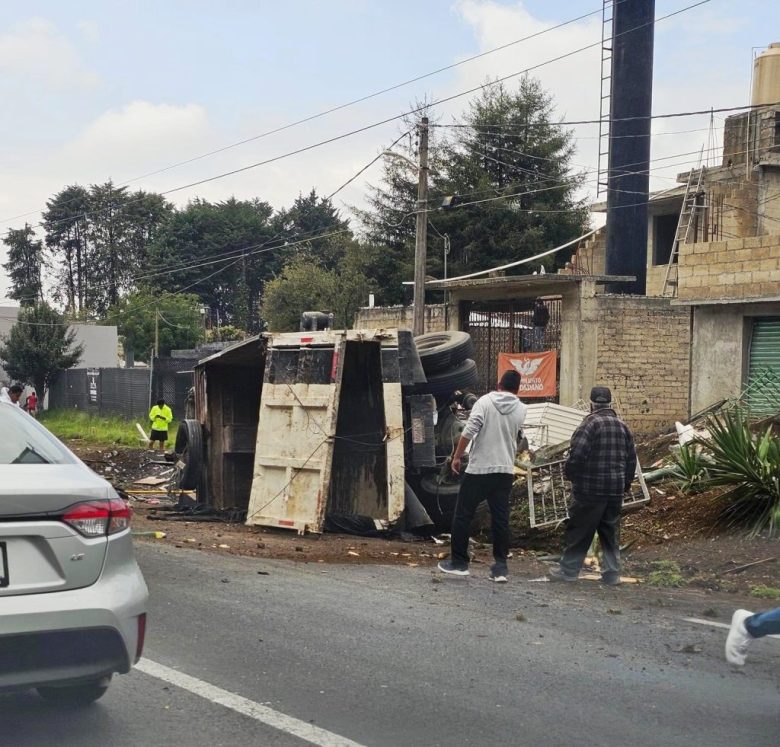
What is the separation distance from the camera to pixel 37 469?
4426 mm

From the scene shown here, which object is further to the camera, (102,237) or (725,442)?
(102,237)

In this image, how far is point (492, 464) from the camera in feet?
28.3

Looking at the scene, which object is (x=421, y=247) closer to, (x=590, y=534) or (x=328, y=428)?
(x=328, y=428)

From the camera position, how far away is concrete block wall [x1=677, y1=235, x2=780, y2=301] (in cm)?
1673

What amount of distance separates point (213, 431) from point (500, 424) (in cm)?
589

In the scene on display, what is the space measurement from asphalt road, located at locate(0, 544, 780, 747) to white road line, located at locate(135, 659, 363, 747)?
0.04ft

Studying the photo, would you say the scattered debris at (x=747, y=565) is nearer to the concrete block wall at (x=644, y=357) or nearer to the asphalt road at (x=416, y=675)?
the asphalt road at (x=416, y=675)

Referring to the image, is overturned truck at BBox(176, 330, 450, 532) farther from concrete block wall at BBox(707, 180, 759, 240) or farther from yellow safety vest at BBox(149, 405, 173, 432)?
concrete block wall at BBox(707, 180, 759, 240)

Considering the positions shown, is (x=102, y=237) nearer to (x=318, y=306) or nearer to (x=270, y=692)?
(x=318, y=306)

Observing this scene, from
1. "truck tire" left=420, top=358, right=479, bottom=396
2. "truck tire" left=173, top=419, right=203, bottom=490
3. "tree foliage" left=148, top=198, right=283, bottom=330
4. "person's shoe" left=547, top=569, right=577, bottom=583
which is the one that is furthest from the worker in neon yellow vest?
"tree foliage" left=148, top=198, right=283, bottom=330

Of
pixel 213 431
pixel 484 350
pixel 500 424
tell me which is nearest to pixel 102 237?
pixel 484 350

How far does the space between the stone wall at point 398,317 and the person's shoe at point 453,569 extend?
1601cm

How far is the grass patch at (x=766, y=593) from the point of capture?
8383 mm

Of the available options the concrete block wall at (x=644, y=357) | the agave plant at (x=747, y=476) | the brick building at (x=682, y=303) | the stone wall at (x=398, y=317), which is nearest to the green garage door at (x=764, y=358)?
the brick building at (x=682, y=303)
